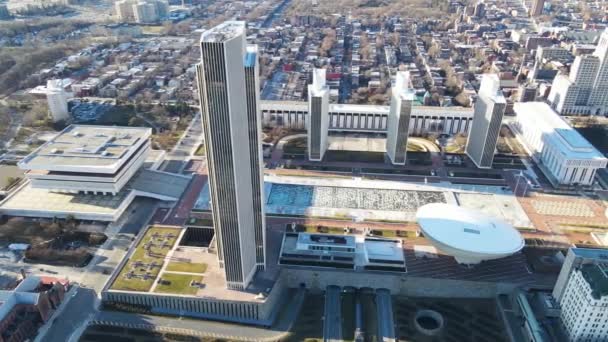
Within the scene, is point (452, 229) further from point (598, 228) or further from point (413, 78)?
point (413, 78)

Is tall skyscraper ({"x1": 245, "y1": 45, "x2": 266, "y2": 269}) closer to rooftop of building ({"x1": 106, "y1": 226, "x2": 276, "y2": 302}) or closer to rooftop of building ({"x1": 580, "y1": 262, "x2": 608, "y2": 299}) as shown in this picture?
rooftop of building ({"x1": 106, "y1": 226, "x2": 276, "y2": 302})

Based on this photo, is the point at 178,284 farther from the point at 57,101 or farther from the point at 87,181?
the point at 57,101

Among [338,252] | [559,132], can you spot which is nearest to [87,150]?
[338,252]

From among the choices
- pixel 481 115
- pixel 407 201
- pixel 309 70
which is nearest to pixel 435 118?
pixel 481 115

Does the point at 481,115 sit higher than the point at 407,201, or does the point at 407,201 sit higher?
the point at 481,115

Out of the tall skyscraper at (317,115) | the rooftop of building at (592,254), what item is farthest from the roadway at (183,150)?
the rooftop of building at (592,254)

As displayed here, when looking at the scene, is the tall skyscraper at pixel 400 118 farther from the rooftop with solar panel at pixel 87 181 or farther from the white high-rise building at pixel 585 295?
the rooftop with solar panel at pixel 87 181
